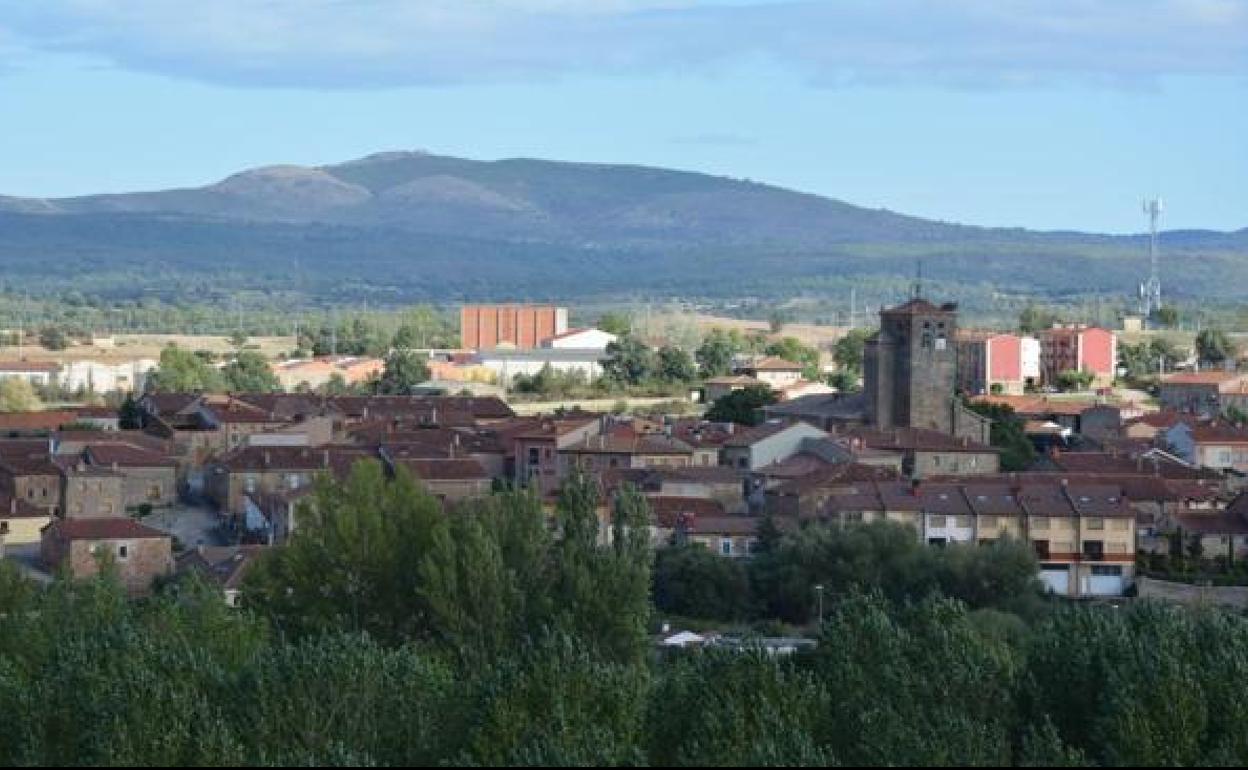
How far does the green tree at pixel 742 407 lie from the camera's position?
5072cm

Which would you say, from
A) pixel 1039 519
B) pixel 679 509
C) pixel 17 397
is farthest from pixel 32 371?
pixel 1039 519

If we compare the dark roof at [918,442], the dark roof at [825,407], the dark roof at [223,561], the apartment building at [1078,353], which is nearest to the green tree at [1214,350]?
the apartment building at [1078,353]

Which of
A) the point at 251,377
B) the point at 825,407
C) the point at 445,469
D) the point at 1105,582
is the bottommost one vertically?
the point at 1105,582

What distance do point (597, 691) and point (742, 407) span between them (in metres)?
31.7

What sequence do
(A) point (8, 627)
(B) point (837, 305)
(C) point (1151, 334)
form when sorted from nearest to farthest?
(A) point (8, 627) < (C) point (1151, 334) < (B) point (837, 305)

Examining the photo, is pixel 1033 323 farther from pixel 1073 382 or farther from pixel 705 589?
pixel 705 589

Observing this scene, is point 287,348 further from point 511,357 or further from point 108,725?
point 108,725

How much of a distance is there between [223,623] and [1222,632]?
25.7 ft

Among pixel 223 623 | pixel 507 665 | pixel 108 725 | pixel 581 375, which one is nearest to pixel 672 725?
pixel 507 665

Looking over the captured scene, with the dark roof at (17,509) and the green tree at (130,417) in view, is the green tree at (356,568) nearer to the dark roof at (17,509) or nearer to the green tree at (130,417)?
the dark roof at (17,509)

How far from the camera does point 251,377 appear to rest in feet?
211

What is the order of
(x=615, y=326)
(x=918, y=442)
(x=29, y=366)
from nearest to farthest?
(x=918, y=442) < (x=29, y=366) < (x=615, y=326)

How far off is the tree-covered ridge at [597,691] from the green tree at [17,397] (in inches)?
1256

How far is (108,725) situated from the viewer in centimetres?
1933
